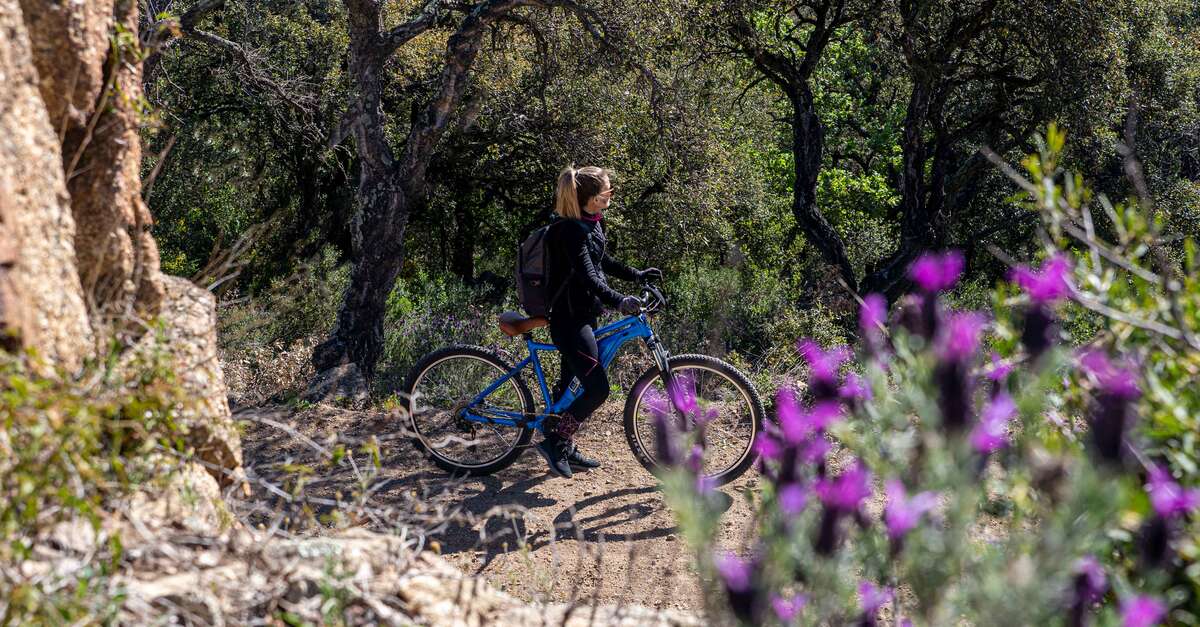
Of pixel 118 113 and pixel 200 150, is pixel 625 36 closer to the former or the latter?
pixel 118 113

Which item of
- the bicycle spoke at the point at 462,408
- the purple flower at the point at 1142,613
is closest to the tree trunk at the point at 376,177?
the bicycle spoke at the point at 462,408

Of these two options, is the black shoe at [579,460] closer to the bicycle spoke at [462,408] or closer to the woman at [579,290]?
the woman at [579,290]

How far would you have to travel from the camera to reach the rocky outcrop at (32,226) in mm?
2539

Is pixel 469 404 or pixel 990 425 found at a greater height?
pixel 990 425

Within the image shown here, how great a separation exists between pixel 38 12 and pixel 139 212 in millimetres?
742

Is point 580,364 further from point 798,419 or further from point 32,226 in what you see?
point 798,419

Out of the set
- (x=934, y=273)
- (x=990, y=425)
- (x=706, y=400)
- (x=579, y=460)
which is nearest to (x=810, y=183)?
(x=579, y=460)

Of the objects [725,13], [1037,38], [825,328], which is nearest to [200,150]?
[725,13]

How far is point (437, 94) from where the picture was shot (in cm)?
824

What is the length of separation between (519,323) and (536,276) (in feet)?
1.06

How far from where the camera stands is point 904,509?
5.71 feet

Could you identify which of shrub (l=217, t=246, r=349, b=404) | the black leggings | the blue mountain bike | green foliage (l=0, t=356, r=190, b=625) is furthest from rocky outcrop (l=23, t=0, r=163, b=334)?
shrub (l=217, t=246, r=349, b=404)

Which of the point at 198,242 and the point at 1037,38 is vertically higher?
the point at 1037,38

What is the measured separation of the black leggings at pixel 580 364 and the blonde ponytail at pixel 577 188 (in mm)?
615
